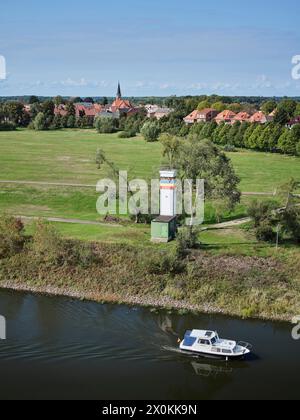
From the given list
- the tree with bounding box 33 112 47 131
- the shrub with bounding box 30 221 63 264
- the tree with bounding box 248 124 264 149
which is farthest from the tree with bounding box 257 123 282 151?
the tree with bounding box 33 112 47 131

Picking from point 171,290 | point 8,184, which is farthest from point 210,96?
point 171,290

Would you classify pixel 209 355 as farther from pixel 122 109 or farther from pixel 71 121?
pixel 122 109

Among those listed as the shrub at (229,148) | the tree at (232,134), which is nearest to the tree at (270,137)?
the shrub at (229,148)

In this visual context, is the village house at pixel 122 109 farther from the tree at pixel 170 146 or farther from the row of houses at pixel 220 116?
the tree at pixel 170 146

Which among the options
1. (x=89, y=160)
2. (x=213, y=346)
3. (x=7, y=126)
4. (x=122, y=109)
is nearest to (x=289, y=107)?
(x=122, y=109)

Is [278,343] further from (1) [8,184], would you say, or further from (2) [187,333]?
(1) [8,184]

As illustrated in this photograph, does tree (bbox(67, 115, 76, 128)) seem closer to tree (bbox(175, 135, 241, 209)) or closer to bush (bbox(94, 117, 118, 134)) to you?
bush (bbox(94, 117, 118, 134))
